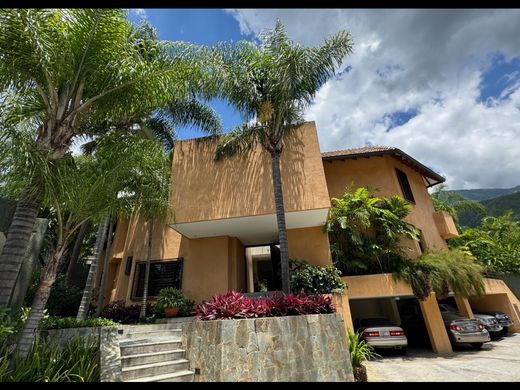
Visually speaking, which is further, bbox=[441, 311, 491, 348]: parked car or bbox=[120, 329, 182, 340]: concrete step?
bbox=[441, 311, 491, 348]: parked car

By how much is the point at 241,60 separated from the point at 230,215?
5.84 meters

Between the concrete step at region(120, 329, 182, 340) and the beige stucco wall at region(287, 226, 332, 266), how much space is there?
19.0ft

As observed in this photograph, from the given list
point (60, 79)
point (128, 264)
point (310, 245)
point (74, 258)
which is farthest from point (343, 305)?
point (74, 258)

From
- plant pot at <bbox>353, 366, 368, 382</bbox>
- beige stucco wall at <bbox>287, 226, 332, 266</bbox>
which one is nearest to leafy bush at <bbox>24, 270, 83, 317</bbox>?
beige stucco wall at <bbox>287, 226, 332, 266</bbox>

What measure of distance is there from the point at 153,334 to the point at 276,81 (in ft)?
29.4

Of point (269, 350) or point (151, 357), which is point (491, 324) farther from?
point (151, 357)

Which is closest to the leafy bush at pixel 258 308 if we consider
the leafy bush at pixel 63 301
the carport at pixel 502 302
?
the leafy bush at pixel 63 301

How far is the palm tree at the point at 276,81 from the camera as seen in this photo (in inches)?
383

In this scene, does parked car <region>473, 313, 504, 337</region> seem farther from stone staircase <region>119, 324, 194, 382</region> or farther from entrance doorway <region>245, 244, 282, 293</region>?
stone staircase <region>119, 324, 194, 382</region>

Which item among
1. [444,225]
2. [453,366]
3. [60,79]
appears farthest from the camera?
[444,225]

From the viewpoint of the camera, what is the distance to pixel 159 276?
12773mm

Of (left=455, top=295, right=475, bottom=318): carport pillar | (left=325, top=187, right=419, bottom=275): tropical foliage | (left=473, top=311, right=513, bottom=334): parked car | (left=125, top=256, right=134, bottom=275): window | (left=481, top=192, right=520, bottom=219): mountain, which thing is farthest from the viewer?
(left=481, top=192, right=520, bottom=219): mountain

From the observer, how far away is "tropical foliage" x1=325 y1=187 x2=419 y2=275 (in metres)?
12.3
